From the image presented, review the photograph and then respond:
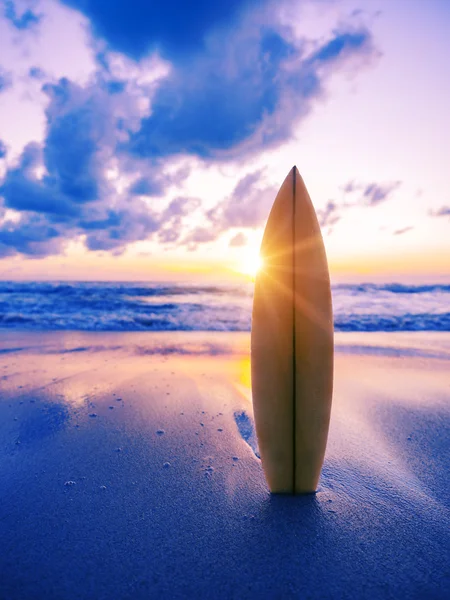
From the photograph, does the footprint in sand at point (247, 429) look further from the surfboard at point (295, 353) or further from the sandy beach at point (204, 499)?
the surfboard at point (295, 353)

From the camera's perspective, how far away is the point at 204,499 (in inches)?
66.0

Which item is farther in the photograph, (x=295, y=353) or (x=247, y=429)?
(x=247, y=429)

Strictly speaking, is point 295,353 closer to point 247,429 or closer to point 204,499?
point 204,499

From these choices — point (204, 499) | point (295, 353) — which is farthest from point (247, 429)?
point (295, 353)

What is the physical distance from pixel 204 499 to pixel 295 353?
0.81 metres

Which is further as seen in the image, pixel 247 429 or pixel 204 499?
pixel 247 429

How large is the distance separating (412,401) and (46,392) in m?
3.24

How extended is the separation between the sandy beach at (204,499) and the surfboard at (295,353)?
0.18m

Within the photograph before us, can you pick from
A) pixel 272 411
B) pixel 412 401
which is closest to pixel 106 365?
pixel 272 411

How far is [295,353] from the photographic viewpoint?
1.72 meters

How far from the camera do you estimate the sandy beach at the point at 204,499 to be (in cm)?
125

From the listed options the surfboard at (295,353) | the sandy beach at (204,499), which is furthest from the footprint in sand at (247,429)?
the surfboard at (295,353)

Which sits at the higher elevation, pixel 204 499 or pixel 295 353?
pixel 295 353

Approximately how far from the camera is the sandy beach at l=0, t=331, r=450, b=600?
1252 millimetres
